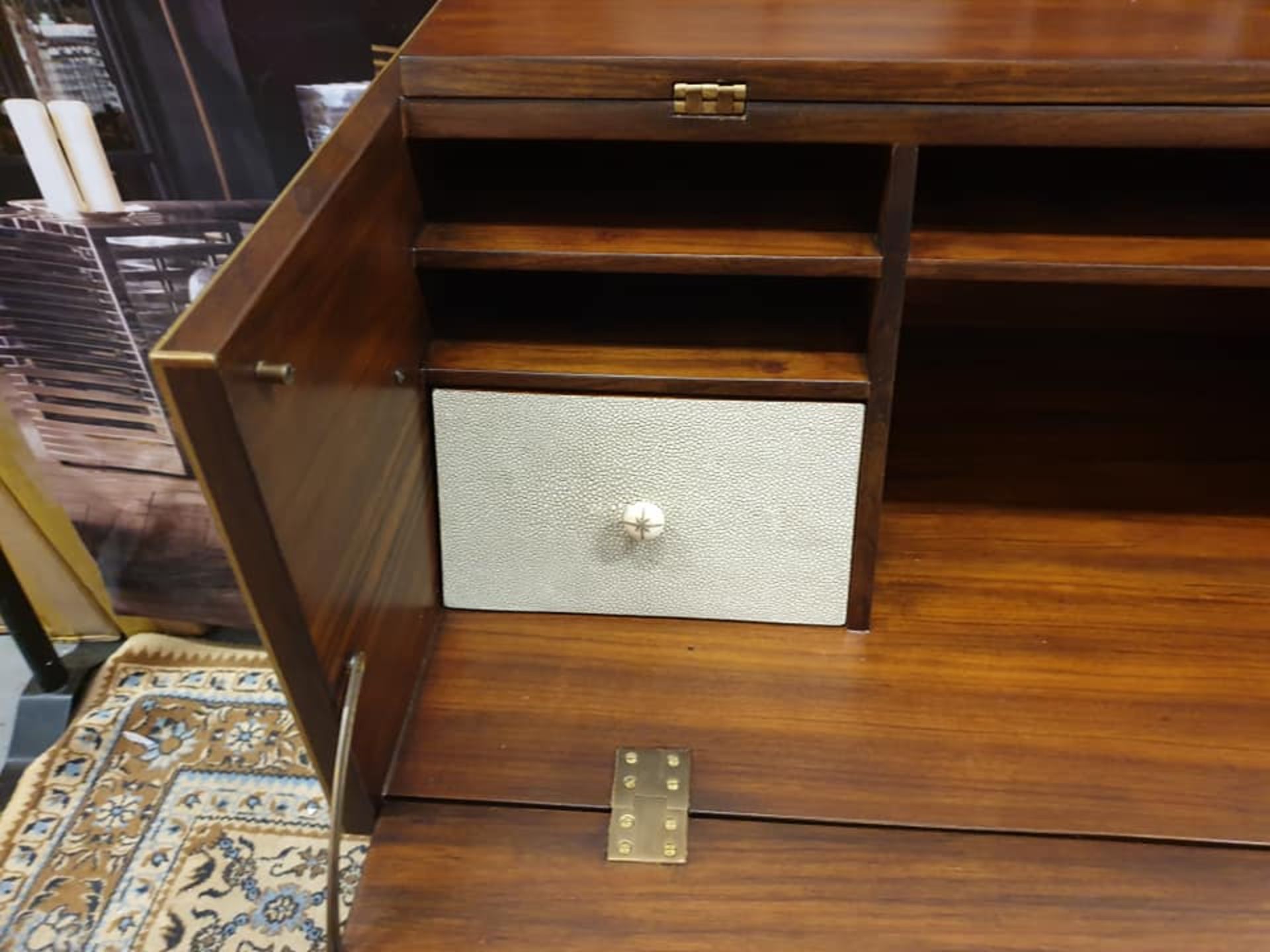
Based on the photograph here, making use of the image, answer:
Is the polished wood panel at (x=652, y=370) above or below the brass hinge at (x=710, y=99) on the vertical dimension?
below

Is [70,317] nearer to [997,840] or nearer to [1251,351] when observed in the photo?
[997,840]

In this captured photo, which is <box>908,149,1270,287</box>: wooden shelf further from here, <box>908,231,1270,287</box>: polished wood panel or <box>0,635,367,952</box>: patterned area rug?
<box>0,635,367,952</box>: patterned area rug

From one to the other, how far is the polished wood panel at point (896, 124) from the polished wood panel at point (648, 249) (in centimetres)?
7

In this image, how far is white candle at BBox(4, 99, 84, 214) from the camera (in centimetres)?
98

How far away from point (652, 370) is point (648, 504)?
11 centimetres

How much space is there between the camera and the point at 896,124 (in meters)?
0.66

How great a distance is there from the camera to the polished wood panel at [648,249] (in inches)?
27.3

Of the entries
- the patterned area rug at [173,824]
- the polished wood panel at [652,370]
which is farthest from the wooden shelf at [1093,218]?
the patterned area rug at [173,824]

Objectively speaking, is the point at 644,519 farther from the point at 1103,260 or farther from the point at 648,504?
the point at 1103,260

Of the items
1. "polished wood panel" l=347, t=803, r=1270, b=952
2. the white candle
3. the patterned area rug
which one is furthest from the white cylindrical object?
"polished wood panel" l=347, t=803, r=1270, b=952

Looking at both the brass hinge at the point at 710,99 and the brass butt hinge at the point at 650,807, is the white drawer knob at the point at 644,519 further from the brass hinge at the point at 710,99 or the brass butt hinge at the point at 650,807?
the brass hinge at the point at 710,99

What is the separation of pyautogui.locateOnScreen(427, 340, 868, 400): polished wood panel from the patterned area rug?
0.59 meters

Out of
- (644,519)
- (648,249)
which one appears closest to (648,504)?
(644,519)

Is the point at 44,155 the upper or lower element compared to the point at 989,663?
upper
